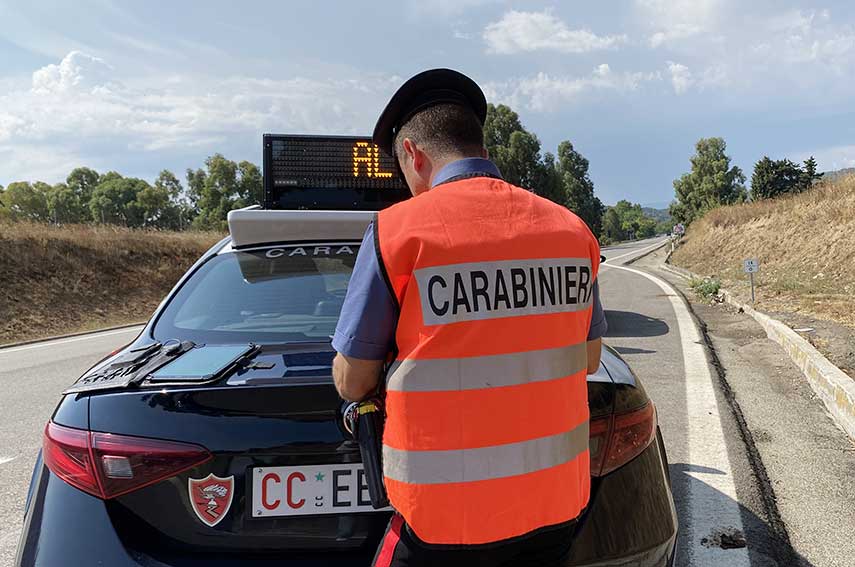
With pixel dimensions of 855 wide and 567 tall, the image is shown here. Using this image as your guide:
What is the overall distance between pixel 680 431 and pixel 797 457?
0.81m

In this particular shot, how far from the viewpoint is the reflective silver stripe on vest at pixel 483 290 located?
1.28 m

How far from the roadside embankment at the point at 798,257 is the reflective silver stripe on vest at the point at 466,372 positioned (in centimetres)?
609

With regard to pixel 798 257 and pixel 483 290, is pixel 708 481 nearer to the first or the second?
pixel 483 290

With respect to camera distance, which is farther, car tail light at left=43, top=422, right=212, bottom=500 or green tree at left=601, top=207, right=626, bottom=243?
green tree at left=601, top=207, right=626, bottom=243

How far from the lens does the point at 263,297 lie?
111 inches

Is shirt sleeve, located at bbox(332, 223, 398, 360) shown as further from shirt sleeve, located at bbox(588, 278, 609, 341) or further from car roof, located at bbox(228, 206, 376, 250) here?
car roof, located at bbox(228, 206, 376, 250)

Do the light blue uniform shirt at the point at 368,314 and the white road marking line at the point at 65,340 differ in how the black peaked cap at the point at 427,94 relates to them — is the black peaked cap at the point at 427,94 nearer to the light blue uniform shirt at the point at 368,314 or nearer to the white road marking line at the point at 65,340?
the light blue uniform shirt at the point at 368,314

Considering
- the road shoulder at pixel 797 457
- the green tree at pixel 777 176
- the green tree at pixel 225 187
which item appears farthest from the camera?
the green tree at pixel 225 187

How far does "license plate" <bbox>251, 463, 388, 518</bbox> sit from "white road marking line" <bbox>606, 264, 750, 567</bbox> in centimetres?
202

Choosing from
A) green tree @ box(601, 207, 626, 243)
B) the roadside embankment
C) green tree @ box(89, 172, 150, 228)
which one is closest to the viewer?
the roadside embankment

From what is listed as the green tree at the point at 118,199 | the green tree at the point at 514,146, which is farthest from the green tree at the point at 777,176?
the green tree at the point at 118,199

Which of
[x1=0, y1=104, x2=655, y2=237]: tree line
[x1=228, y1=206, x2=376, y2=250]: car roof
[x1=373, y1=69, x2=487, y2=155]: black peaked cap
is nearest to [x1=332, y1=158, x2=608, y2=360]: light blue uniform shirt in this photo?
[x1=373, y1=69, x2=487, y2=155]: black peaked cap

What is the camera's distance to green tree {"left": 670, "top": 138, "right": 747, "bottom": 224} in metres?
65.2

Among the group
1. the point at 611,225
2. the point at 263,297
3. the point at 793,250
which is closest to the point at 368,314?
the point at 263,297
